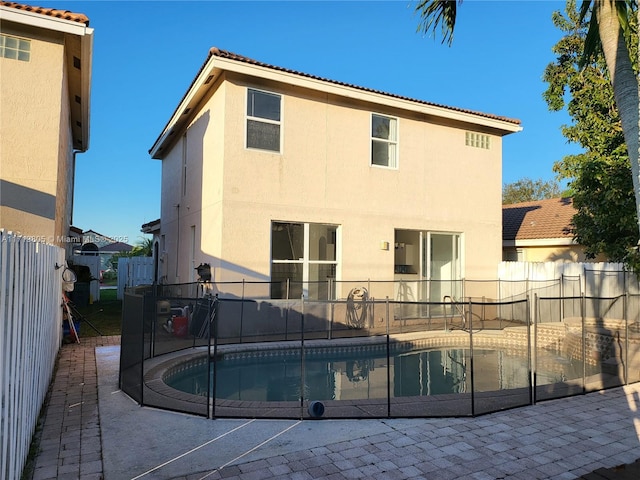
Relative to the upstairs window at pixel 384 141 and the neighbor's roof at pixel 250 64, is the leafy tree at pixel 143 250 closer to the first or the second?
the neighbor's roof at pixel 250 64

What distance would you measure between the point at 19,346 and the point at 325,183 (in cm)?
869

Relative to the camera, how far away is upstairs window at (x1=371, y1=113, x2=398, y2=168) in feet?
40.4

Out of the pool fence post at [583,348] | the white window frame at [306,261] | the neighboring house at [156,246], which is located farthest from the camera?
the neighboring house at [156,246]

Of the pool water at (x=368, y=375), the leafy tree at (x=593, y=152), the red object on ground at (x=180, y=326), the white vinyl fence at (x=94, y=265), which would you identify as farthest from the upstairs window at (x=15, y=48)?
the leafy tree at (x=593, y=152)

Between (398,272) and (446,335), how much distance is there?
3.31 meters

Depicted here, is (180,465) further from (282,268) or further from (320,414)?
(282,268)

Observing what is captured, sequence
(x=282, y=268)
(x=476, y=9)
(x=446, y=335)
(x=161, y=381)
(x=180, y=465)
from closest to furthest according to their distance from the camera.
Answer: (x=180, y=465)
(x=476, y=9)
(x=161, y=381)
(x=446, y=335)
(x=282, y=268)

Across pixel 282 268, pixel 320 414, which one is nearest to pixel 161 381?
pixel 320 414

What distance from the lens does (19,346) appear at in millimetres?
3508

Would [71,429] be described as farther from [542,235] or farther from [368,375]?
[542,235]

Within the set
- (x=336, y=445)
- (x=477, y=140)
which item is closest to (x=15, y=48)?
(x=336, y=445)

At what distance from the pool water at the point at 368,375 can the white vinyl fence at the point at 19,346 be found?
2113mm

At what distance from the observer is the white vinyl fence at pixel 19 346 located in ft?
9.32

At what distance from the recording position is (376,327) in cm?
1013
